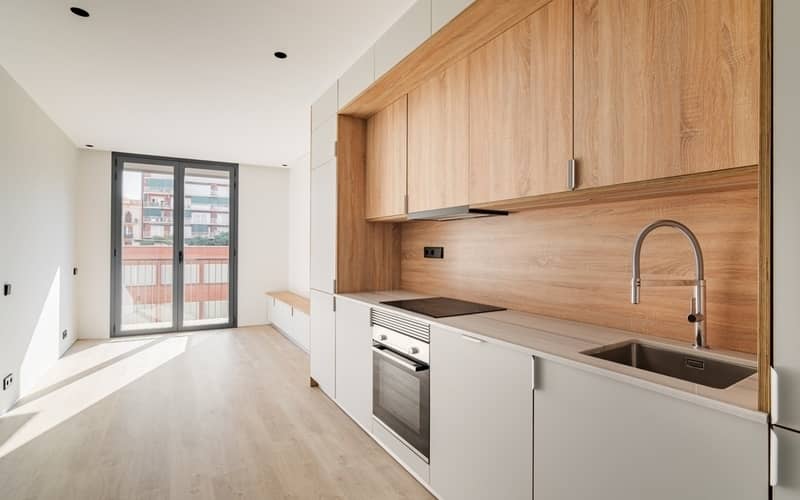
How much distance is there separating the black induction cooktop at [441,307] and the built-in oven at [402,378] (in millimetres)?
107

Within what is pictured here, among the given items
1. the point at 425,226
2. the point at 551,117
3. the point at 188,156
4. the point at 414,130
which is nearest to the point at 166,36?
the point at 414,130

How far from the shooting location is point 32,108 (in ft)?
12.4

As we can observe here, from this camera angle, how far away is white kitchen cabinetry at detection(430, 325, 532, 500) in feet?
5.15

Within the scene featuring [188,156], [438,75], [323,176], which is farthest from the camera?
[188,156]

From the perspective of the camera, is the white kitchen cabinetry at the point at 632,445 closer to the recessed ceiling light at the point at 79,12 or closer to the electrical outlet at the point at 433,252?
the electrical outlet at the point at 433,252

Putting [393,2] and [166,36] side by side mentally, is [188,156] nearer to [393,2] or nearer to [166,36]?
[166,36]

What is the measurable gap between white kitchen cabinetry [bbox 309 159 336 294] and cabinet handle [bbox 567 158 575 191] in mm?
2005

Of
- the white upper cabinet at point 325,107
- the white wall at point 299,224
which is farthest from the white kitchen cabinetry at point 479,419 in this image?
the white wall at point 299,224

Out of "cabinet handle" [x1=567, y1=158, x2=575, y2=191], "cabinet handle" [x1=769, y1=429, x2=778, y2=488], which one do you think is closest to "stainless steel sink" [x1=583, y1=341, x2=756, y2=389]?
"cabinet handle" [x1=769, y1=429, x2=778, y2=488]

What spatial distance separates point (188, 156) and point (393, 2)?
485 cm

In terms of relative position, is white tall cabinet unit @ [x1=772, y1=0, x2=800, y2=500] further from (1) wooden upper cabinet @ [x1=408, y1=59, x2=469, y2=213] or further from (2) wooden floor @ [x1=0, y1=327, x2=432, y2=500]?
(2) wooden floor @ [x1=0, y1=327, x2=432, y2=500]

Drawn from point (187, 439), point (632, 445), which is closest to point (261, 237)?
point (187, 439)

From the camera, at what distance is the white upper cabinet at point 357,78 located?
2.73 metres

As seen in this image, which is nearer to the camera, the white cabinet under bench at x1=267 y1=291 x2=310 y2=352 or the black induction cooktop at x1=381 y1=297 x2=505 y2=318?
the black induction cooktop at x1=381 y1=297 x2=505 y2=318
